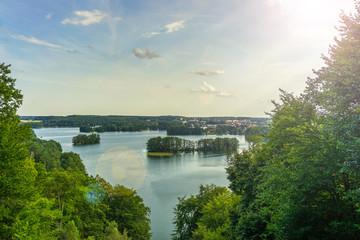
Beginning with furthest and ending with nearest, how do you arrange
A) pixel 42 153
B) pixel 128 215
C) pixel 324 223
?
1. pixel 42 153
2. pixel 128 215
3. pixel 324 223

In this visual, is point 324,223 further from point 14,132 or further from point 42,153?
point 42,153

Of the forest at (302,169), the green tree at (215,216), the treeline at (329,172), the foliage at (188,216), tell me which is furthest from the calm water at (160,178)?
the treeline at (329,172)

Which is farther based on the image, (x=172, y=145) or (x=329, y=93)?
(x=172, y=145)

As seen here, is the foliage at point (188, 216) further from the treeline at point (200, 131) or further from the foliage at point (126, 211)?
the treeline at point (200, 131)

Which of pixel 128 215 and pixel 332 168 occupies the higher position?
pixel 332 168

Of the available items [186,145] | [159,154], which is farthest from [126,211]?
[186,145]

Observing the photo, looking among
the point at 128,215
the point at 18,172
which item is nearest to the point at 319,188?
the point at 18,172
